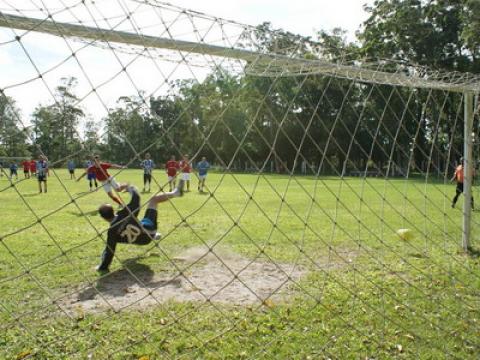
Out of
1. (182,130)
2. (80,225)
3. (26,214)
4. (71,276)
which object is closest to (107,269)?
(71,276)

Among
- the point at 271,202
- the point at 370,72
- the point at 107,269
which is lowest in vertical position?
the point at 271,202

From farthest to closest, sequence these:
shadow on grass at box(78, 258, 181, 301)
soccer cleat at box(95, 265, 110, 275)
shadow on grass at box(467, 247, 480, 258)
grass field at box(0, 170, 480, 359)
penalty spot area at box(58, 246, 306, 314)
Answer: shadow on grass at box(467, 247, 480, 258) < soccer cleat at box(95, 265, 110, 275) < shadow on grass at box(78, 258, 181, 301) < penalty spot area at box(58, 246, 306, 314) < grass field at box(0, 170, 480, 359)

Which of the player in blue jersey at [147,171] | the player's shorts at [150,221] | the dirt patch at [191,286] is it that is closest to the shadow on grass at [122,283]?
the dirt patch at [191,286]

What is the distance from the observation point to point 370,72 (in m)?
5.54

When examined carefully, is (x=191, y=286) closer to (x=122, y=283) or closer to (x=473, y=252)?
(x=122, y=283)

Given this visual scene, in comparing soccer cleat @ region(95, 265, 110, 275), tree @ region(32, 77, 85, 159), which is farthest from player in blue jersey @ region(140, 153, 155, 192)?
soccer cleat @ region(95, 265, 110, 275)

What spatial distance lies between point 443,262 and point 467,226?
42.3 inches

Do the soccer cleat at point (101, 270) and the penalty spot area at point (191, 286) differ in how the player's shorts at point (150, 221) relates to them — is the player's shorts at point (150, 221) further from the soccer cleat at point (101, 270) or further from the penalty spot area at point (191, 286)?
the soccer cleat at point (101, 270)

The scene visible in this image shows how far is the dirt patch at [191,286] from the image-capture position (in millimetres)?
4273

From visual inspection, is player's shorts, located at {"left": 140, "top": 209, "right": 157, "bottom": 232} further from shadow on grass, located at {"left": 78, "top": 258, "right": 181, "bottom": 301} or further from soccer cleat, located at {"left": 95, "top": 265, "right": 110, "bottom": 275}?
soccer cleat, located at {"left": 95, "top": 265, "right": 110, "bottom": 275}

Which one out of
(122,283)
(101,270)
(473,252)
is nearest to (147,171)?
(101,270)

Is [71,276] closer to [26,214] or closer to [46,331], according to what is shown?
[46,331]

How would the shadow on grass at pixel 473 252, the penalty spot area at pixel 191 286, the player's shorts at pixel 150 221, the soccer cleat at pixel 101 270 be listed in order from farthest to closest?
the shadow on grass at pixel 473 252
the player's shorts at pixel 150 221
the soccer cleat at pixel 101 270
the penalty spot area at pixel 191 286

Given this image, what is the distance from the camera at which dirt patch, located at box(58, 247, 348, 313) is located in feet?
14.0
